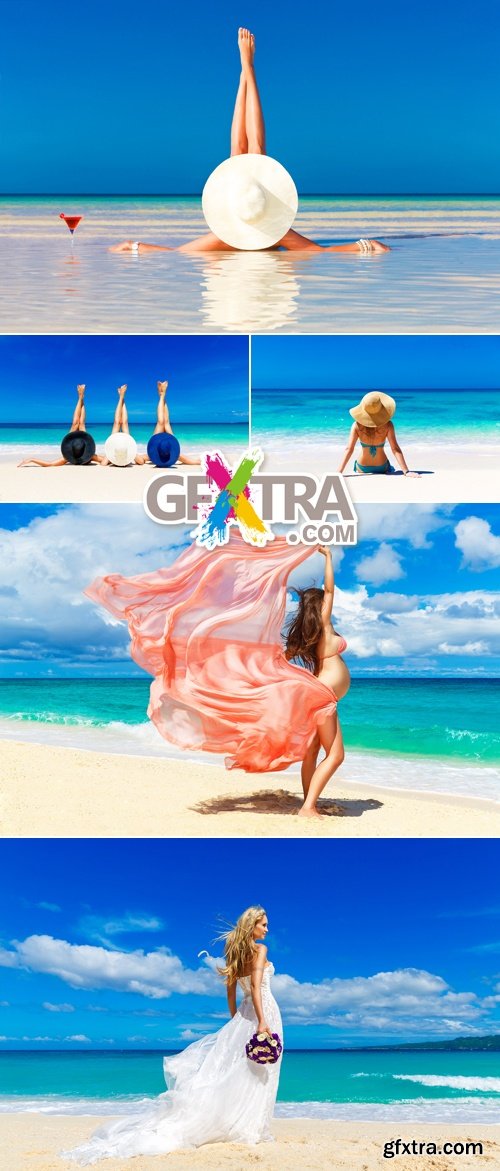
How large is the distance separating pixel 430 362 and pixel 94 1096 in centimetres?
640

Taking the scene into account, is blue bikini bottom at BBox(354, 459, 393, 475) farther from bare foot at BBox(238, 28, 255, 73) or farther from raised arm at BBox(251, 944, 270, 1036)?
bare foot at BBox(238, 28, 255, 73)

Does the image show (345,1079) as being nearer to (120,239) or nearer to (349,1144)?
(349,1144)

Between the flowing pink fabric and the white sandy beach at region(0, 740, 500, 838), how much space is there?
322 mm

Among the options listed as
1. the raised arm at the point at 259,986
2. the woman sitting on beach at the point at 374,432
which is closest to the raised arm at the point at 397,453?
the woman sitting on beach at the point at 374,432

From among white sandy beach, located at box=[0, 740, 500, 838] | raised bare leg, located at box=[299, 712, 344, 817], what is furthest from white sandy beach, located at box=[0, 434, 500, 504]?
white sandy beach, located at box=[0, 740, 500, 838]

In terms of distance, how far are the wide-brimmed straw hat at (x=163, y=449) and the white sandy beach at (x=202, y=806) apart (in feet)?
5.58

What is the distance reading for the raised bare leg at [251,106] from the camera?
10.7m

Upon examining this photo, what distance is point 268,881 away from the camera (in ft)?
31.2

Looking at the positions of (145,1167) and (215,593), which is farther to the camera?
(215,593)

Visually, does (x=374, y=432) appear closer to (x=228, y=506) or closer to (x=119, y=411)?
(x=228, y=506)


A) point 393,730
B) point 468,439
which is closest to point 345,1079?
point 393,730

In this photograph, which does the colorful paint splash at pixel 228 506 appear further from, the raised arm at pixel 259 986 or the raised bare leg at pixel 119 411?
the raised arm at pixel 259 986

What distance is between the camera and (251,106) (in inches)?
421

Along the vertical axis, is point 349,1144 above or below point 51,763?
below
